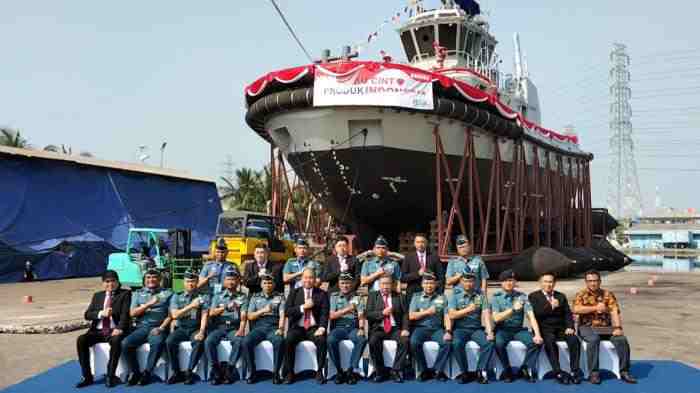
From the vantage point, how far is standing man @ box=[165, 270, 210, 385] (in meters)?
6.22

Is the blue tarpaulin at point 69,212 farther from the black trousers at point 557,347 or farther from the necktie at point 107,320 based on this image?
the black trousers at point 557,347

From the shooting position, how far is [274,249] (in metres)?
15.3

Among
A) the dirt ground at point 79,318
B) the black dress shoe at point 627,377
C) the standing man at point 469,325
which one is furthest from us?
the dirt ground at point 79,318

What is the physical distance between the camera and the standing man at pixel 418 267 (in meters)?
7.26

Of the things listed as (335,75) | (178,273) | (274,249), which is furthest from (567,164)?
(178,273)

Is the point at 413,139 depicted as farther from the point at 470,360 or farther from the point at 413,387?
the point at 413,387

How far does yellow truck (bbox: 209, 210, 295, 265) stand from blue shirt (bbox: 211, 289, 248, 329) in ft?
24.6

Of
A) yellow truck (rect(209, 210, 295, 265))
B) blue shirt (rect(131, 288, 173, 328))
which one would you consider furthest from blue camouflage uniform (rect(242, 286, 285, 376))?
yellow truck (rect(209, 210, 295, 265))

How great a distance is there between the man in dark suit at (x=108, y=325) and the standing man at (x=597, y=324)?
535 cm


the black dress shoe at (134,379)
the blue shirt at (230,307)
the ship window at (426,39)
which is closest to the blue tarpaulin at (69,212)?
the ship window at (426,39)

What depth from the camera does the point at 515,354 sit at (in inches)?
244

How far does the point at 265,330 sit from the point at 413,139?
36.8ft

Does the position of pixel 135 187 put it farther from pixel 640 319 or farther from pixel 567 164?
pixel 640 319

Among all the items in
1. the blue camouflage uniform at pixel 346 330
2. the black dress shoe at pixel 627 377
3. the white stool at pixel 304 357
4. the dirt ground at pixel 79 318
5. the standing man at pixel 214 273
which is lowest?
the dirt ground at pixel 79 318
